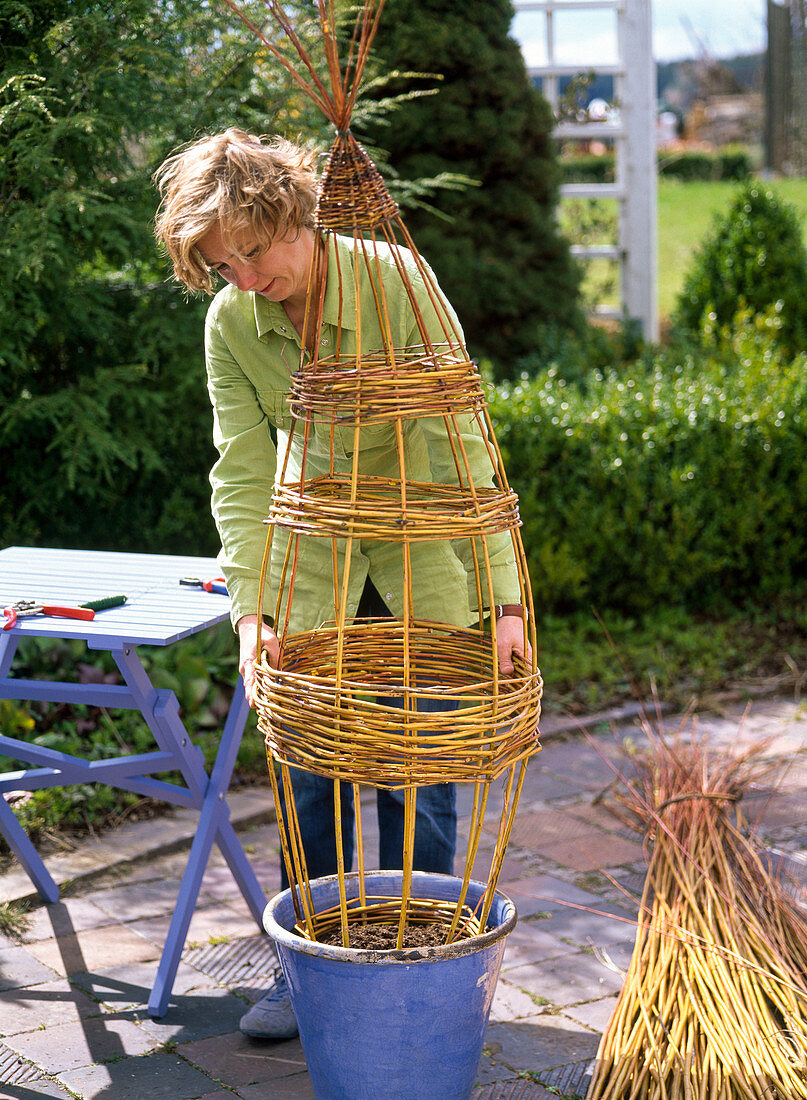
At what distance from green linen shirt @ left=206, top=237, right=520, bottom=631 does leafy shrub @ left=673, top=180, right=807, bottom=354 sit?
16.9ft

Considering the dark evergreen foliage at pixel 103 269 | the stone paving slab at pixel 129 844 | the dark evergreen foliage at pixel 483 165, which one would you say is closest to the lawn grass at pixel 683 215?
the dark evergreen foliage at pixel 483 165

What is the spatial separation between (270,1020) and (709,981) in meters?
0.92

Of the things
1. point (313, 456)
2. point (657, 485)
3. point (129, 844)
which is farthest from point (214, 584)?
point (657, 485)

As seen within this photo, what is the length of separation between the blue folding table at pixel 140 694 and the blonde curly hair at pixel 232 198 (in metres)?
0.77

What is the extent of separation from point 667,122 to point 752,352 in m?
16.3

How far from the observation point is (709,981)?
2.26 meters

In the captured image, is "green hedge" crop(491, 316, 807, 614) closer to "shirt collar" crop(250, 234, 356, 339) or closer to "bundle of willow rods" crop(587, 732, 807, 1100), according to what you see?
"bundle of willow rods" crop(587, 732, 807, 1100)

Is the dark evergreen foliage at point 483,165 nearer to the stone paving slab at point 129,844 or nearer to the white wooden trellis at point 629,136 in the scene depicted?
the white wooden trellis at point 629,136

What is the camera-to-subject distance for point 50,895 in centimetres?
308

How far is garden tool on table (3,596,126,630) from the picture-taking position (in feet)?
7.91

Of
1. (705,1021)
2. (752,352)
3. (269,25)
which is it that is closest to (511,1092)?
(705,1021)

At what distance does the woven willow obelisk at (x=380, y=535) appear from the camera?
180cm

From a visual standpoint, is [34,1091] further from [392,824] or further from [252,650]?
[252,650]

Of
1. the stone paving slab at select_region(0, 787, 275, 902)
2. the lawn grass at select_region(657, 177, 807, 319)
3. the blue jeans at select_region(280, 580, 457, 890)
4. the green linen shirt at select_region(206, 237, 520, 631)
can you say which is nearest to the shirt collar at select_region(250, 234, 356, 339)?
the green linen shirt at select_region(206, 237, 520, 631)
